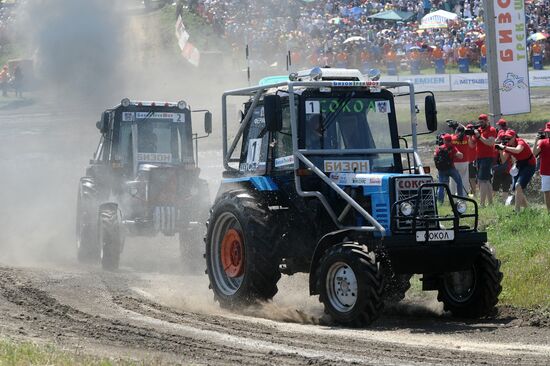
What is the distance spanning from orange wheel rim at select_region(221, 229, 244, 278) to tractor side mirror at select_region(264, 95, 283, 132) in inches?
61.1

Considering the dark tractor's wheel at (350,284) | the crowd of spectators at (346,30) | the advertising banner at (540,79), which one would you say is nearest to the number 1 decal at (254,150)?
the dark tractor's wheel at (350,284)

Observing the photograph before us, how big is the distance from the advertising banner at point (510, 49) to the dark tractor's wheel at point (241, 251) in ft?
Answer: 28.7

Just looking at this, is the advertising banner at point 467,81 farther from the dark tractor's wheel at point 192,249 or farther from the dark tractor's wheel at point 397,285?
the dark tractor's wheel at point 397,285

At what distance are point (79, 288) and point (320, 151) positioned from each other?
3.82m

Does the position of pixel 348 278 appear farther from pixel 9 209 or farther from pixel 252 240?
pixel 9 209

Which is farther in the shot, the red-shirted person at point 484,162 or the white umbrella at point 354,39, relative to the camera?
the white umbrella at point 354,39

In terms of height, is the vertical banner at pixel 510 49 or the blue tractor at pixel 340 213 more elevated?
the vertical banner at pixel 510 49

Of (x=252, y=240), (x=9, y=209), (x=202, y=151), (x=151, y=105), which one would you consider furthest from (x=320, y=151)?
(x=202, y=151)

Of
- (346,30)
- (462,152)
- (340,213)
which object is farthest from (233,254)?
(346,30)

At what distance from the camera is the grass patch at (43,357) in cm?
739

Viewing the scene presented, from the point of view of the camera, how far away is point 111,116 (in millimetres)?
16438

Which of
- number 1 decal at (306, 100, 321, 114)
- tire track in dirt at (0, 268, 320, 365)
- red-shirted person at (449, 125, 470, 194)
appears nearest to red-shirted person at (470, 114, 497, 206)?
red-shirted person at (449, 125, 470, 194)

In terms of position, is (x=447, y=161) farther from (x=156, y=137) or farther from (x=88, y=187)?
(x=88, y=187)

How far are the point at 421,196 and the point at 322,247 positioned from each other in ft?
3.63
